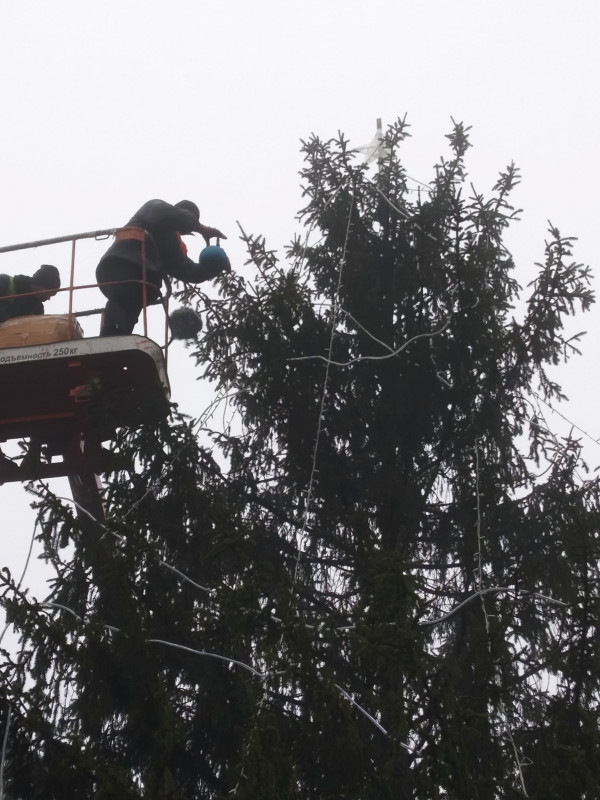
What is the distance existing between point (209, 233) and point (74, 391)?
6.42 ft

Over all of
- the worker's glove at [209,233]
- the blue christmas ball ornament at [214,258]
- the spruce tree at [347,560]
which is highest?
the worker's glove at [209,233]

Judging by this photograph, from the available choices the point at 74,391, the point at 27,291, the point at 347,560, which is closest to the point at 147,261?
the point at 27,291

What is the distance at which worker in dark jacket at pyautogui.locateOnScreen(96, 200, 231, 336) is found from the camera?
30.6ft

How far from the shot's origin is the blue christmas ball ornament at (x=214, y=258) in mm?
9406

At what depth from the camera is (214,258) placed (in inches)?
370

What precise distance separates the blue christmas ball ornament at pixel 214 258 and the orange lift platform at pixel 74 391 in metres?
0.48

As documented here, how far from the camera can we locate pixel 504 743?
6992 mm

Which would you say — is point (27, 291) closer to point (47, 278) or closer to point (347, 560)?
point (47, 278)

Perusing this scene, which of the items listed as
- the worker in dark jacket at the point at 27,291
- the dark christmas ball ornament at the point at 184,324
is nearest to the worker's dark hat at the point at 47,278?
the worker in dark jacket at the point at 27,291

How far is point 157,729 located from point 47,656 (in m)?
0.76

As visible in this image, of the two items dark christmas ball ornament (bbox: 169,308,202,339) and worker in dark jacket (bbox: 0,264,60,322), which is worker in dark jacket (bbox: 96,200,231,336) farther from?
worker in dark jacket (bbox: 0,264,60,322)

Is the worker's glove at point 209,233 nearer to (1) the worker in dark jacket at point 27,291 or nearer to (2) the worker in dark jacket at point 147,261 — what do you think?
(2) the worker in dark jacket at point 147,261

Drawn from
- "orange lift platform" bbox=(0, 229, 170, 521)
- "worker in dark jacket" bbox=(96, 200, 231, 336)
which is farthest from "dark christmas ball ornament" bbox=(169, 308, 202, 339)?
"worker in dark jacket" bbox=(96, 200, 231, 336)

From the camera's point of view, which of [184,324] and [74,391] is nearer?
[74,391]
